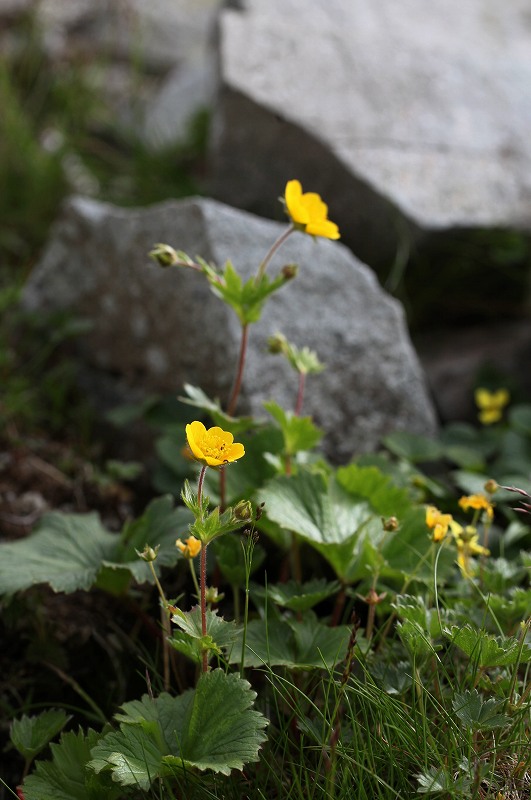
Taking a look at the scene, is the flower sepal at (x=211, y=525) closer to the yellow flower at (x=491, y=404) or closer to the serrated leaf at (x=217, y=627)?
the serrated leaf at (x=217, y=627)

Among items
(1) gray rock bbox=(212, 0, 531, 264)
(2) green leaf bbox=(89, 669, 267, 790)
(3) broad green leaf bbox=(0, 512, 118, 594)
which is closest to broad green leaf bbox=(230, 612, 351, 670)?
(2) green leaf bbox=(89, 669, 267, 790)

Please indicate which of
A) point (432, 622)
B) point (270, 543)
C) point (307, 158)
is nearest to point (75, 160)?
point (307, 158)

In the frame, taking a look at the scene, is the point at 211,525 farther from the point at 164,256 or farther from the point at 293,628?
the point at 164,256

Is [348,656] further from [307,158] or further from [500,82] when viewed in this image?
[500,82]

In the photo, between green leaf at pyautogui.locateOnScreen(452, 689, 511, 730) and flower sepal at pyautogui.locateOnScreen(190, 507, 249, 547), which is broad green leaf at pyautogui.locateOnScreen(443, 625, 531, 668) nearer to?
green leaf at pyautogui.locateOnScreen(452, 689, 511, 730)

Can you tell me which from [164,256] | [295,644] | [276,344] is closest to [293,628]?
[295,644]

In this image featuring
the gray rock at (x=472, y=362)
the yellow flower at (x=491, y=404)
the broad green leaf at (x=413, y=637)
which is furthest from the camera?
the gray rock at (x=472, y=362)

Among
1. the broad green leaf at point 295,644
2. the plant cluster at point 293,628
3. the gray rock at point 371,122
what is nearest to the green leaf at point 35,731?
the plant cluster at point 293,628
